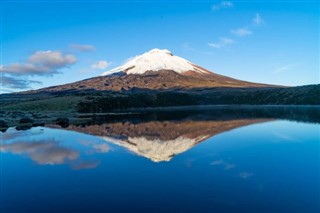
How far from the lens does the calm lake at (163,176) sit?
58.6 ft

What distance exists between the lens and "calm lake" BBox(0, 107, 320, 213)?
17.9 meters

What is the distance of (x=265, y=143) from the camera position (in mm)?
40531

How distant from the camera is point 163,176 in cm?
2403

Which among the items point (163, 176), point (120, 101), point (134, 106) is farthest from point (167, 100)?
point (163, 176)

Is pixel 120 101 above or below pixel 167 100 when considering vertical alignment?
below

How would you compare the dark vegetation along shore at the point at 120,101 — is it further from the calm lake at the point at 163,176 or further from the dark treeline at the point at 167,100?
the calm lake at the point at 163,176

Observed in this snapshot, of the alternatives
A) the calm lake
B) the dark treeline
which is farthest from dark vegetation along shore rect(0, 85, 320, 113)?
the calm lake

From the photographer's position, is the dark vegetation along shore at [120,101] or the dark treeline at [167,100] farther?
the dark treeline at [167,100]

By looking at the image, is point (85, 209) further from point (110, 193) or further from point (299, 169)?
point (299, 169)

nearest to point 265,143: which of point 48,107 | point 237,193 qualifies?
point 237,193

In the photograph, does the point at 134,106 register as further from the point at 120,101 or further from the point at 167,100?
the point at 167,100

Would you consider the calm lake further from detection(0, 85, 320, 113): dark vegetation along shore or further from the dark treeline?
the dark treeline

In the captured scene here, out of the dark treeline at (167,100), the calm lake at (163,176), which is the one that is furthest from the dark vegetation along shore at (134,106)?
the calm lake at (163,176)

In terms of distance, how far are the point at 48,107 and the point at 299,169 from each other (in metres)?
107
